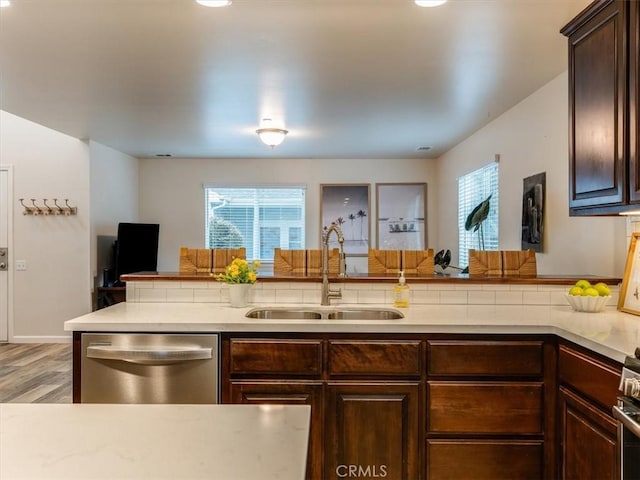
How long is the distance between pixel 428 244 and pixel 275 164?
9.17 ft

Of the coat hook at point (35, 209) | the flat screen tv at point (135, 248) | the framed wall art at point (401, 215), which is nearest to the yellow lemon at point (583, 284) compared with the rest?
the framed wall art at point (401, 215)

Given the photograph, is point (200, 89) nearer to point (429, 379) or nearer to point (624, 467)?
point (429, 379)

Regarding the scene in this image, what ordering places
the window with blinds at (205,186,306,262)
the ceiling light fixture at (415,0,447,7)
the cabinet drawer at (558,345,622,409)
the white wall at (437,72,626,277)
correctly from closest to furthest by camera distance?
1. the cabinet drawer at (558,345,622,409)
2. the ceiling light fixture at (415,0,447,7)
3. the white wall at (437,72,626,277)
4. the window with blinds at (205,186,306,262)

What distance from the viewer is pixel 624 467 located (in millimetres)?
1423

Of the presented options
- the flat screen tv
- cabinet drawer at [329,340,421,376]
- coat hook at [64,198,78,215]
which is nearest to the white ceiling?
coat hook at [64,198,78,215]

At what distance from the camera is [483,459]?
2104 mm

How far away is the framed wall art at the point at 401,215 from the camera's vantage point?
7023 millimetres

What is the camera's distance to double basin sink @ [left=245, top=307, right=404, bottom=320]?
101 inches

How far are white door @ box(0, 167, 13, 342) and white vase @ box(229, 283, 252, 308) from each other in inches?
181

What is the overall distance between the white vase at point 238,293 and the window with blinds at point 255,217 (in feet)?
14.8

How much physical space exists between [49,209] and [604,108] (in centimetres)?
595

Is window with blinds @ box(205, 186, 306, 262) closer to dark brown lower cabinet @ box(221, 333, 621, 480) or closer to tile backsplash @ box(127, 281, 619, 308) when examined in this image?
tile backsplash @ box(127, 281, 619, 308)

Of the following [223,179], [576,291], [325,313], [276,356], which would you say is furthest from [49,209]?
Result: [576,291]

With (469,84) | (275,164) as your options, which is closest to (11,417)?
(469,84)
